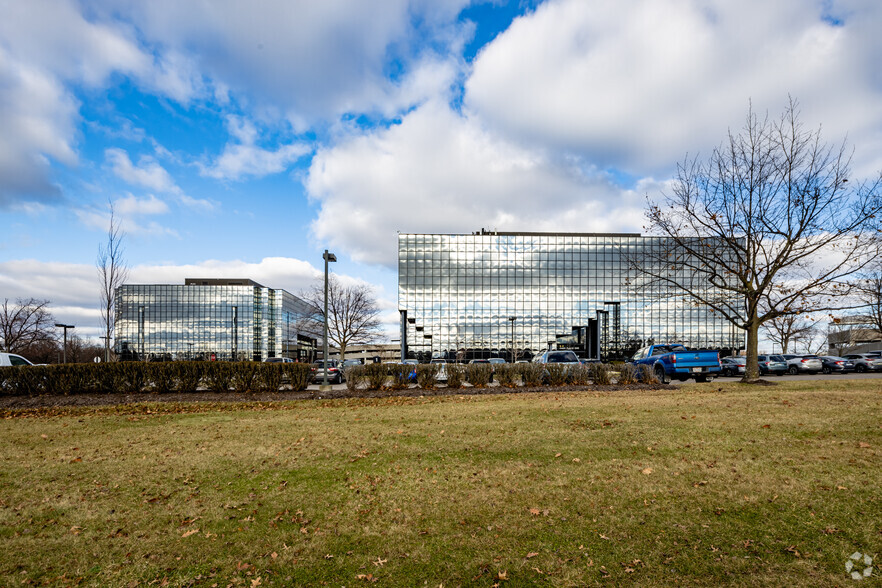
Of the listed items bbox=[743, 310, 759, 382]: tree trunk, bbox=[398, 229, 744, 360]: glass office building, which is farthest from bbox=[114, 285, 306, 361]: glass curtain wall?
bbox=[743, 310, 759, 382]: tree trunk

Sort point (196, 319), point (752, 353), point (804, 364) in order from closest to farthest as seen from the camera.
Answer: point (752, 353) < point (804, 364) < point (196, 319)

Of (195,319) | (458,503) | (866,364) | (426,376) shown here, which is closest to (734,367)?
(866,364)

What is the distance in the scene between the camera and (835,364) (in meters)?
36.2

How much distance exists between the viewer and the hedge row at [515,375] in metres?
18.6

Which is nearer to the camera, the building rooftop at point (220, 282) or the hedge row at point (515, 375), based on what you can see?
the hedge row at point (515, 375)

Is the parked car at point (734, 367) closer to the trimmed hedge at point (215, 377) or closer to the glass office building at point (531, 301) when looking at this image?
the trimmed hedge at point (215, 377)

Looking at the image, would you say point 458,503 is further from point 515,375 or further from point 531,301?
point 531,301

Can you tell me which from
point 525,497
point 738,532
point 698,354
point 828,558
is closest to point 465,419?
point 525,497

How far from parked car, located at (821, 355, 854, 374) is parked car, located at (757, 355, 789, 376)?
3857 mm

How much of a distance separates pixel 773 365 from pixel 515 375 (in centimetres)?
2498

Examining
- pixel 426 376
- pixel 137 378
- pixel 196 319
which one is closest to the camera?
pixel 137 378

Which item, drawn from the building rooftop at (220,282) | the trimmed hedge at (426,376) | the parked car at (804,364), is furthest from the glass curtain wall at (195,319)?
the trimmed hedge at (426,376)

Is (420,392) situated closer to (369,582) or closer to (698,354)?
(698,354)

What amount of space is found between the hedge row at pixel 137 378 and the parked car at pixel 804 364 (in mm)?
35081
